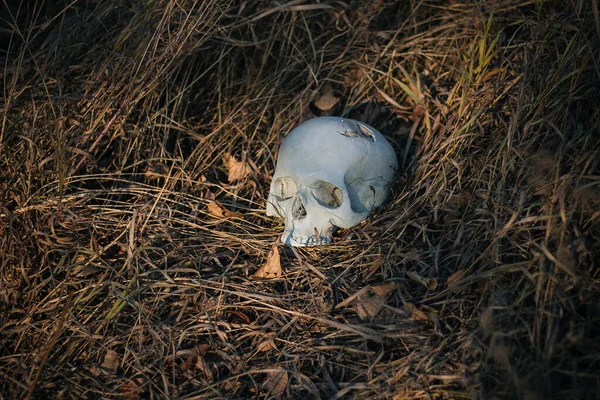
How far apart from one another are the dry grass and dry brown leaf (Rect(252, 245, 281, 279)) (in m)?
0.05

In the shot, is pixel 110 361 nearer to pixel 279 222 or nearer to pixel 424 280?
pixel 279 222

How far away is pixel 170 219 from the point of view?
8.52 ft

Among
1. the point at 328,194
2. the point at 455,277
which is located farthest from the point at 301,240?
the point at 455,277

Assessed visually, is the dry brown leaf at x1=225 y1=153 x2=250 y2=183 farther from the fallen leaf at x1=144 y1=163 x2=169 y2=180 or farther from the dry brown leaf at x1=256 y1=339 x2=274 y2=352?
the dry brown leaf at x1=256 y1=339 x2=274 y2=352

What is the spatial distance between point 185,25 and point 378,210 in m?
1.34

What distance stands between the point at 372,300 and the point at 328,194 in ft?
2.18

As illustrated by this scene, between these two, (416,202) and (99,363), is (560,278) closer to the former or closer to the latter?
(416,202)

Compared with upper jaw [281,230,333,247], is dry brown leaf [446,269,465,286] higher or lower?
higher

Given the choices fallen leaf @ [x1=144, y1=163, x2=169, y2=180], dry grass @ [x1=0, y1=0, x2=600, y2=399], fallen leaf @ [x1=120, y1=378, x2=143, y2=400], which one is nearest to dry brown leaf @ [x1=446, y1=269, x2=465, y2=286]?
dry grass @ [x1=0, y1=0, x2=600, y2=399]

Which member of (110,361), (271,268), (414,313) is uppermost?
(414,313)

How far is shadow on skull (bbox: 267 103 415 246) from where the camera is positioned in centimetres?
259

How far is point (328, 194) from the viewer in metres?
2.70

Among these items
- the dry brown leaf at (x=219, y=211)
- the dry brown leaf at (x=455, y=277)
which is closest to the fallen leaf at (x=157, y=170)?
the dry brown leaf at (x=219, y=211)

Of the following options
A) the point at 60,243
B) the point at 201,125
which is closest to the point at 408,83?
the point at 201,125
